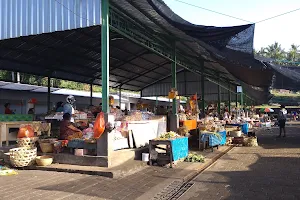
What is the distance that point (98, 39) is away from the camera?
12242mm

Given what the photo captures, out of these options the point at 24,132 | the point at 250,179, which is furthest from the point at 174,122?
the point at 24,132

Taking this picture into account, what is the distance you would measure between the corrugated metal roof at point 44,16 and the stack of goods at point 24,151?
3025 mm

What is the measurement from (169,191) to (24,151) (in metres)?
3.94

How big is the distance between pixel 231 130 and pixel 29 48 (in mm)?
9975

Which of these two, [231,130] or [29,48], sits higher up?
[29,48]

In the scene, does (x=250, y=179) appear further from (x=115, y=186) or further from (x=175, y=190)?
(x=115, y=186)

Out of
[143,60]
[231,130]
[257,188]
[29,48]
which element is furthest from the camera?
[143,60]

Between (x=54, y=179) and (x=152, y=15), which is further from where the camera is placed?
(x=152, y=15)

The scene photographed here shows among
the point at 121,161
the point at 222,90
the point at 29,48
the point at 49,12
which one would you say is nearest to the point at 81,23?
the point at 49,12

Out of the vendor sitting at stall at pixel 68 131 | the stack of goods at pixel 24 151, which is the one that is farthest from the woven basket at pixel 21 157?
the vendor sitting at stall at pixel 68 131

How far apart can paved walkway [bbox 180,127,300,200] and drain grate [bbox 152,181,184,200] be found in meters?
0.26

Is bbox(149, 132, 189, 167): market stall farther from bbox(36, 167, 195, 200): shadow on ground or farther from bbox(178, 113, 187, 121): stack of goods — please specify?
bbox(178, 113, 187, 121): stack of goods

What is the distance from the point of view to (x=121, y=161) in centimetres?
784

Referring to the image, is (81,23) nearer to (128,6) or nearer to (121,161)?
(128,6)
